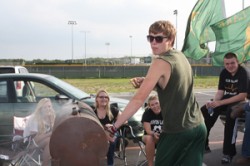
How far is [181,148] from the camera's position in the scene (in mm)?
3084

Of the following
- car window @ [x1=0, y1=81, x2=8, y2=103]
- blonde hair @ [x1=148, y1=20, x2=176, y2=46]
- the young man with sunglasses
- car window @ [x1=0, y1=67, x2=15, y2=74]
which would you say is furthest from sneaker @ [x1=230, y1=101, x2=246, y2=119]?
car window @ [x1=0, y1=67, x2=15, y2=74]

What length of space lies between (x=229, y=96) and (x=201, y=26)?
1.38m

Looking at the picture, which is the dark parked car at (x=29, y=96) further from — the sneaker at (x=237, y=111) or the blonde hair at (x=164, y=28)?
the blonde hair at (x=164, y=28)

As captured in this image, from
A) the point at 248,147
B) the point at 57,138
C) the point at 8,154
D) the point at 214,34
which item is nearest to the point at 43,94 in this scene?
the point at 8,154

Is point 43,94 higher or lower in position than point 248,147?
higher

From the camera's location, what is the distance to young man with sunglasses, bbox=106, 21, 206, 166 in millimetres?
2905

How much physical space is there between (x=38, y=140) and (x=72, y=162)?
1979 millimetres

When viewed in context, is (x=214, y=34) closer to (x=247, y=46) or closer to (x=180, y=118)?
(x=247, y=46)

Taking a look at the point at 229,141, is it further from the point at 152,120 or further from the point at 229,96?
the point at 152,120

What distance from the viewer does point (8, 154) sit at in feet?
16.0

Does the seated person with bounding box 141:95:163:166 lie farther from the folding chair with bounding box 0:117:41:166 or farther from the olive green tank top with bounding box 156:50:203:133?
the olive green tank top with bounding box 156:50:203:133

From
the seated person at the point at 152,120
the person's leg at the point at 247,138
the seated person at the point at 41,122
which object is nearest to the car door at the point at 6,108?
the seated person at the point at 41,122

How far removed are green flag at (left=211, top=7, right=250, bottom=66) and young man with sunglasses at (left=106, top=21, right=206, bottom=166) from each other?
13.2ft

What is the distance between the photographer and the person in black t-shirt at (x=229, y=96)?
233 inches
